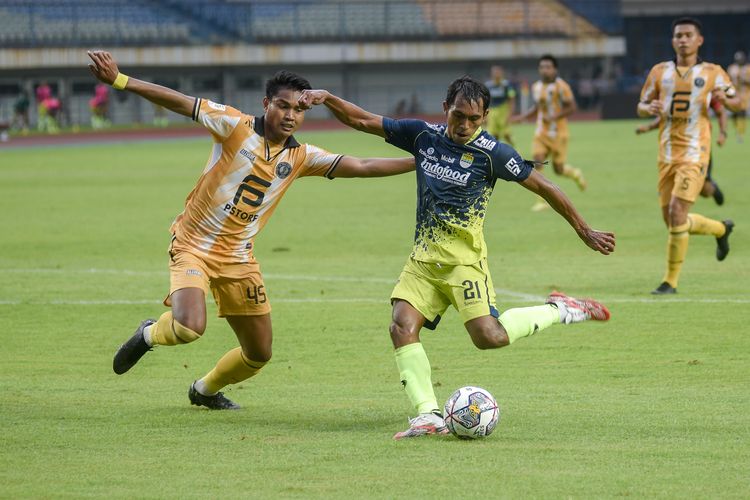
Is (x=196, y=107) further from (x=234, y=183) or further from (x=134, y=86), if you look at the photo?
(x=234, y=183)

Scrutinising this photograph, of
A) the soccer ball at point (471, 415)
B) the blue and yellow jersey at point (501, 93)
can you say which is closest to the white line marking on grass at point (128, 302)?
the soccer ball at point (471, 415)

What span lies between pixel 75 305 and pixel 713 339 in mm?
6074

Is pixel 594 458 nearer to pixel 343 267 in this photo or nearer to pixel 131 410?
pixel 131 410

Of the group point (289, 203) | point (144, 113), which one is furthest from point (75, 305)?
point (144, 113)

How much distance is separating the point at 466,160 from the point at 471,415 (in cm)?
151

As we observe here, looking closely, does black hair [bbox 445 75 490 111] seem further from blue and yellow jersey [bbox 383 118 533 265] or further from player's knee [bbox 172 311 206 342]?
player's knee [bbox 172 311 206 342]

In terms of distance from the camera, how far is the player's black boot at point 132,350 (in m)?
7.63

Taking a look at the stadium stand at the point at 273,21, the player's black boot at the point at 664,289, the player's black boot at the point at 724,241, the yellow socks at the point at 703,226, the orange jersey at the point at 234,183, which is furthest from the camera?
the stadium stand at the point at 273,21

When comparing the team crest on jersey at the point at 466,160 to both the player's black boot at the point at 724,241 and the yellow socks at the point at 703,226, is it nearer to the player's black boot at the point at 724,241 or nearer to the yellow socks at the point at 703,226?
the yellow socks at the point at 703,226

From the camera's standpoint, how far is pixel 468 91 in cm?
710

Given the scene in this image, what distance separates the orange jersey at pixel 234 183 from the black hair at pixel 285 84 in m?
0.26

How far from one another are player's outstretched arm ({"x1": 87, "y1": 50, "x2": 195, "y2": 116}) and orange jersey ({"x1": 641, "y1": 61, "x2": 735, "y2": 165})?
6710 mm

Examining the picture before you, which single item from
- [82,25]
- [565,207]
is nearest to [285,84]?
[565,207]

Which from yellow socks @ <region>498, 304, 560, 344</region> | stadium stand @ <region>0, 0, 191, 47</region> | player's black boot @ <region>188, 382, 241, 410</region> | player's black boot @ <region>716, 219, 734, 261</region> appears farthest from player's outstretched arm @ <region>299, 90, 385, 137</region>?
stadium stand @ <region>0, 0, 191, 47</region>
